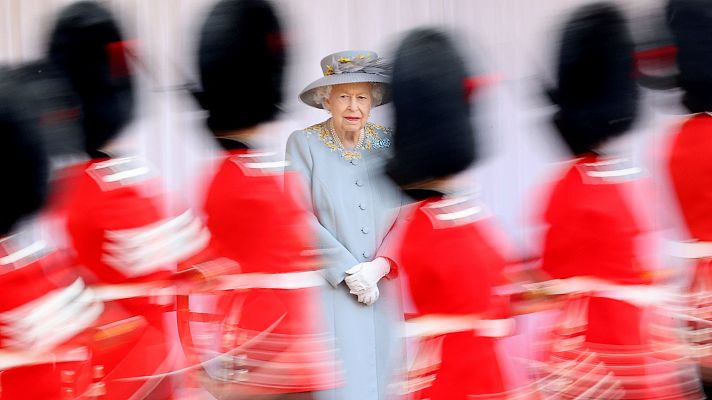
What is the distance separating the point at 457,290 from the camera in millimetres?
1959

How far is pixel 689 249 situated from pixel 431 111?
792 mm

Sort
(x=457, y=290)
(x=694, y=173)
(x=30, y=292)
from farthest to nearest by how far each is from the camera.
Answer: (x=694, y=173)
(x=457, y=290)
(x=30, y=292)

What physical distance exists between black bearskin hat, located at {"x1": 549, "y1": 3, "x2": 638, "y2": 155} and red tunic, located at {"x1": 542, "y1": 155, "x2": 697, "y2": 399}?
0.09m

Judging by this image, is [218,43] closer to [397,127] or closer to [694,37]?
[397,127]

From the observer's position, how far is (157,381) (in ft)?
6.83

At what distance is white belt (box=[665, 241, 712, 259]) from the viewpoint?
90.6 inches

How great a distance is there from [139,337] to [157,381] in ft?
0.35

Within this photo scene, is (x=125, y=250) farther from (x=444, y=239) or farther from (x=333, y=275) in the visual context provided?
(x=333, y=275)

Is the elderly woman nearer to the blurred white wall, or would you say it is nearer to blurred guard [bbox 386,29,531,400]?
the blurred white wall

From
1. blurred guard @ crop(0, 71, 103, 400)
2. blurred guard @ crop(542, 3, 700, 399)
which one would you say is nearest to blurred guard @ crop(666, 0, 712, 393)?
blurred guard @ crop(542, 3, 700, 399)

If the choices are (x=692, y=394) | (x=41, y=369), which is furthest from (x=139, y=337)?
(x=692, y=394)

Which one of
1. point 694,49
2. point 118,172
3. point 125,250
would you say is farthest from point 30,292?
point 694,49

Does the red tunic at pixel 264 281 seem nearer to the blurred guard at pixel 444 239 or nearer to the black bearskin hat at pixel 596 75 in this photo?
the blurred guard at pixel 444 239

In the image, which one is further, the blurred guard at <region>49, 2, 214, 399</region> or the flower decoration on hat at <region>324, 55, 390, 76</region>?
the flower decoration on hat at <region>324, 55, 390, 76</region>
